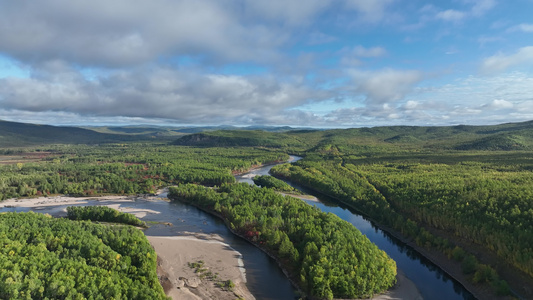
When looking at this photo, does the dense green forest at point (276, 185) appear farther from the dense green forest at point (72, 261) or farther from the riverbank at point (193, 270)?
the dense green forest at point (72, 261)

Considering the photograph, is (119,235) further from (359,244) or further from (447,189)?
(447,189)

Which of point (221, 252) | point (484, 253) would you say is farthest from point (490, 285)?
point (221, 252)

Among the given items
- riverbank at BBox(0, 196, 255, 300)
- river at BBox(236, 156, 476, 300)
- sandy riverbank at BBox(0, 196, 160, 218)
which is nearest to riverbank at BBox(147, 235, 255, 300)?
riverbank at BBox(0, 196, 255, 300)

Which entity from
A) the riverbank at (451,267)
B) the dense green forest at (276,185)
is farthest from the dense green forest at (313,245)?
the dense green forest at (276,185)

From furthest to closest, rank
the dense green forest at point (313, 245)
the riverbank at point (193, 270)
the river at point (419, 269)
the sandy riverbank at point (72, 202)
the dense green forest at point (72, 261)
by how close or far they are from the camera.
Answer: the sandy riverbank at point (72, 202) < the river at point (419, 269) < the riverbank at point (193, 270) < the dense green forest at point (313, 245) < the dense green forest at point (72, 261)

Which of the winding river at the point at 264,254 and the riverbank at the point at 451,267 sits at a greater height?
the riverbank at the point at 451,267

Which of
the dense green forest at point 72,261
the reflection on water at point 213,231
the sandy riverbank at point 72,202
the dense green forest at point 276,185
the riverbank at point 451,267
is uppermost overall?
the dense green forest at point 72,261

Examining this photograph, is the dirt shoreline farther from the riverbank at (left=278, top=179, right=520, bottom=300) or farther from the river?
the riverbank at (left=278, top=179, right=520, bottom=300)
